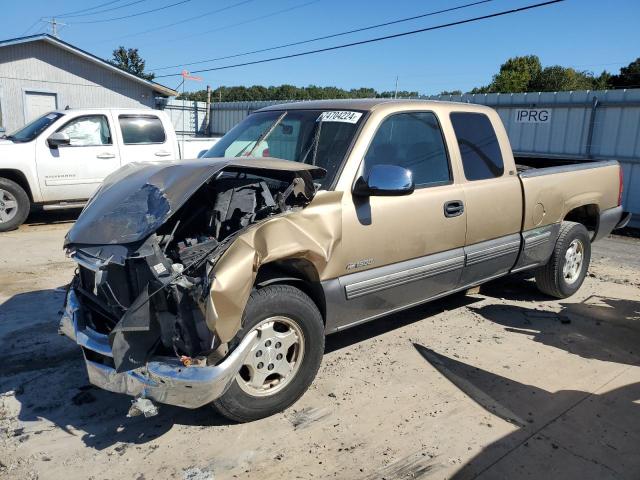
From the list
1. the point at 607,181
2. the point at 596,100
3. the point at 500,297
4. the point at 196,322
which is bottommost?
the point at 500,297

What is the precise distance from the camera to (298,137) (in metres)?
4.19

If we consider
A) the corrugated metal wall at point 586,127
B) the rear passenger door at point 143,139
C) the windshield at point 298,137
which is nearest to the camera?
the windshield at point 298,137

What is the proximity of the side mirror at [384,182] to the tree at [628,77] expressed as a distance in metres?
47.9

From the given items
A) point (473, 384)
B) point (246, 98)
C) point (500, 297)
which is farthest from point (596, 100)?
point (246, 98)

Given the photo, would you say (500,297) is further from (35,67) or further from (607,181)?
(35,67)

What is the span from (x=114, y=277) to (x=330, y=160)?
1.65m

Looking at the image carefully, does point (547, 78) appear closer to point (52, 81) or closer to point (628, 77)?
point (628, 77)

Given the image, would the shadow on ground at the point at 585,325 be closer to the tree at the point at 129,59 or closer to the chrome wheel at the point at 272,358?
the chrome wheel at the point at 272,358

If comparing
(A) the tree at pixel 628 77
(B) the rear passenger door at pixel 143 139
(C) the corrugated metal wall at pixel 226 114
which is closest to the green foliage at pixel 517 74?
(A) the tree at pixel 628 77

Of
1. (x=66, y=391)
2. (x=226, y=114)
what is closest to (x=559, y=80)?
(x=226, y=114)

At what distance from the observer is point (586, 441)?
3.25 m

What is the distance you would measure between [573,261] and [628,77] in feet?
155

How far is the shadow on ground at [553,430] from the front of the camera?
117 inches

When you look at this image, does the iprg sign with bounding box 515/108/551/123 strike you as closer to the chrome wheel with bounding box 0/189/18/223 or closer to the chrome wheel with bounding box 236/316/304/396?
the chrome wheel with bounding box 0/189/18/223
